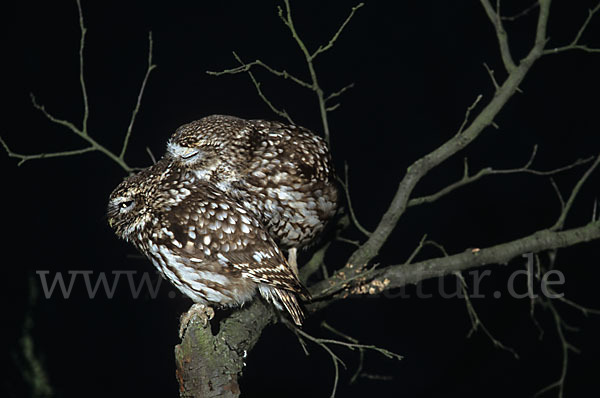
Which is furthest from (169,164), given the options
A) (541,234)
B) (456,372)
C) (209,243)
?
(456,372)

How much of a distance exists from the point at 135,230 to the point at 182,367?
38cm

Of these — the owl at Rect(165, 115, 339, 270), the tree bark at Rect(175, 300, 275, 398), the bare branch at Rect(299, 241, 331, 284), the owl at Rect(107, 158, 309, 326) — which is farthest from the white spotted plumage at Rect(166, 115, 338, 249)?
the tree bark at Rect(175, 300, 275, 398)

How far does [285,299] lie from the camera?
1.95 meters

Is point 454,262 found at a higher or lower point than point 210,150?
lower

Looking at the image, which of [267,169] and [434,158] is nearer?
[267,169]

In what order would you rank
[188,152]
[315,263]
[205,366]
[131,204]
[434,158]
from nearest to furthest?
1. [205,366]
2. [131,204]
3. [188,152]
4. [434,158]
5. [315,263]

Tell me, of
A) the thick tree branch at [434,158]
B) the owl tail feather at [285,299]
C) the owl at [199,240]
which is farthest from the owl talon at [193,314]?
the thick tree branch at [434,158]

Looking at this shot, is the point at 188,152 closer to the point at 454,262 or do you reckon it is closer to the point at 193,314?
the point at 193,314

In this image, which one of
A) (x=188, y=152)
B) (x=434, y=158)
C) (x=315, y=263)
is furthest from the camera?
(x=315, y=263)

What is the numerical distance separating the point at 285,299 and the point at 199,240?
0.28 meters

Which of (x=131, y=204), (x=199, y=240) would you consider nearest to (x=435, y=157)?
(x=199, y=240)

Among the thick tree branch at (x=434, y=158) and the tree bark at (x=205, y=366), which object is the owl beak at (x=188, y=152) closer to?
the tree bark at (x=205, y=366)

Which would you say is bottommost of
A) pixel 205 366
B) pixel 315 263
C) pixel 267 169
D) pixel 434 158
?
pixel 315 263

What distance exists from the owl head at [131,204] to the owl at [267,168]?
19cm
